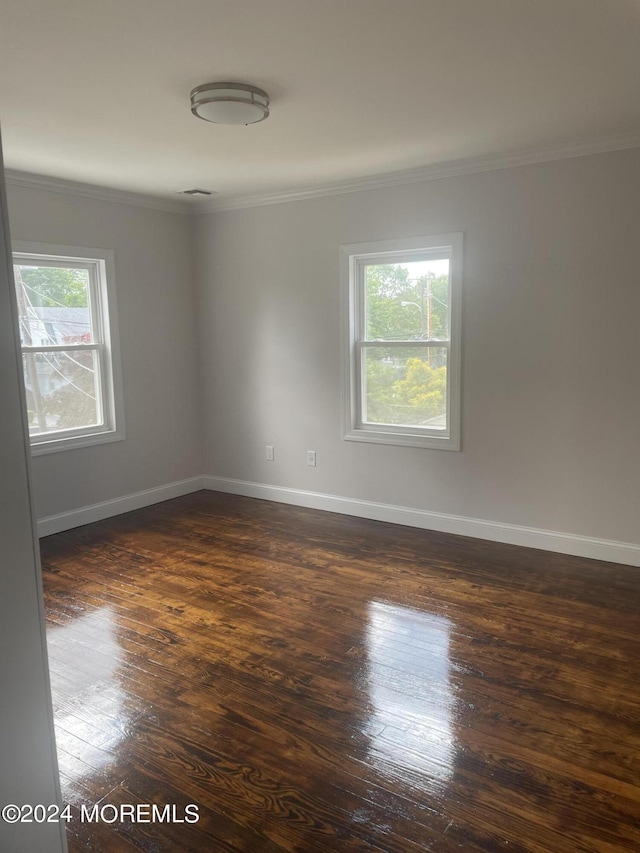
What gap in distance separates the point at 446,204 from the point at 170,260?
241cm

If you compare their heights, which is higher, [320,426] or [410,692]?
[320,426]

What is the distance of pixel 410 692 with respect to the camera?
8.49 ft

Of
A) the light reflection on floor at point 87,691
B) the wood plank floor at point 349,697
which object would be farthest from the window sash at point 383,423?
the light reflection on floor at point 87,691

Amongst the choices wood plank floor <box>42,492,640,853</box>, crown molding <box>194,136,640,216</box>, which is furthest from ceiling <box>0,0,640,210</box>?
wood plank floor <box>42,492,640,853</box>

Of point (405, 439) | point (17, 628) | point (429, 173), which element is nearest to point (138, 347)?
point (405, 439)

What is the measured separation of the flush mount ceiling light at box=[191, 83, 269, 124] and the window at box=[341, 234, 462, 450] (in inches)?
70.9

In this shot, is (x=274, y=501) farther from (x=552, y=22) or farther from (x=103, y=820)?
(x=552, y=22)

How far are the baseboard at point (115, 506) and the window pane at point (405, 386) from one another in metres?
1.87

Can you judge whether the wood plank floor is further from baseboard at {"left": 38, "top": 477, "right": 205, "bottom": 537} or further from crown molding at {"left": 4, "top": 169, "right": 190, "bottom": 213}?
crown molding at {"left": 4, "top": 169, "right": 190, "bottom": 213}

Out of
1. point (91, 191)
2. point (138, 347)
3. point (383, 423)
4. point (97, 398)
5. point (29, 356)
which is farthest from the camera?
point (138, 347)

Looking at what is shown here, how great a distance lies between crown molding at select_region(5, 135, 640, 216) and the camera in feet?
12.1

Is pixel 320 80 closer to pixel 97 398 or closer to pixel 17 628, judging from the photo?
pixel 17 628

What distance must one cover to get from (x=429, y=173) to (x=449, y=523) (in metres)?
2.41

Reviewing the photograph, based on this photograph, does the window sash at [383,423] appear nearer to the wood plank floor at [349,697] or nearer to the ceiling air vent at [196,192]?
the wood plank floor at [349,697]
